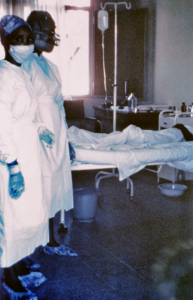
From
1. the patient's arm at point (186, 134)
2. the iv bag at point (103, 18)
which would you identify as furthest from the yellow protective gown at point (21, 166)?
the iv bag at point (103, 18)

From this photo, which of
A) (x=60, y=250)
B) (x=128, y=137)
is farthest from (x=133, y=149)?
(x=60, y=250)

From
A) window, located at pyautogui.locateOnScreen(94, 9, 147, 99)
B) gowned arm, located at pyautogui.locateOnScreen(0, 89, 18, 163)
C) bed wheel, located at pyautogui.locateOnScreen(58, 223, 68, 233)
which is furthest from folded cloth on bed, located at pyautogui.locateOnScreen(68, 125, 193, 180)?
window, located at pyautogui.locateOnScreen(94, 9, 147, 99)

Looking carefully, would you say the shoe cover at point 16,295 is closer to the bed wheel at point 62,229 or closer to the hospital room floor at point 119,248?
the hospital room floor at point 119,248

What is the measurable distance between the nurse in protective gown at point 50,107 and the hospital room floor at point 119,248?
1.18 ft

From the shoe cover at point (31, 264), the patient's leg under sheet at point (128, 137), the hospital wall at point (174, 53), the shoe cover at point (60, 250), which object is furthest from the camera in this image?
the hospital wall at point (174, 53)

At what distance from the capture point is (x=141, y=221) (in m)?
2.56

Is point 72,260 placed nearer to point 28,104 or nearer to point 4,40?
point 28,104

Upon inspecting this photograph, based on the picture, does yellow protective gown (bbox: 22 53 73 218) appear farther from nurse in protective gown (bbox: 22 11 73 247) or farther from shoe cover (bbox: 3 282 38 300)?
shoe cover (bbox: 3 282 38 300)

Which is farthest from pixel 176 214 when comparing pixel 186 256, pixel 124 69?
pixel 124 69

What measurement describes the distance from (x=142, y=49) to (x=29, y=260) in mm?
3704

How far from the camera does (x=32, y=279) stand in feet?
5.55

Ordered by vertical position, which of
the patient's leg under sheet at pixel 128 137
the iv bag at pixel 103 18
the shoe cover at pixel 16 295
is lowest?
the shoe cover at pixel 16 295

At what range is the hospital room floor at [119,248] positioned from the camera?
5.41ft

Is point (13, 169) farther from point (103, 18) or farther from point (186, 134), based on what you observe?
point (103, 18)
